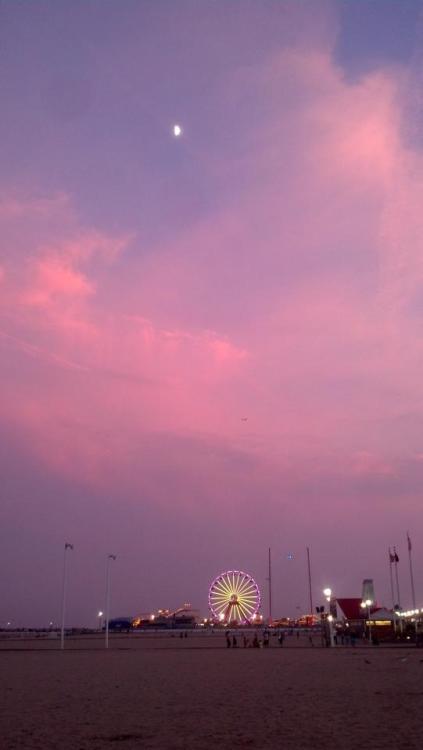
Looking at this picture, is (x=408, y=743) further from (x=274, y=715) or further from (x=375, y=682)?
(x=375, y=682)

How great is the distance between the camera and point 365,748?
13.1 meters

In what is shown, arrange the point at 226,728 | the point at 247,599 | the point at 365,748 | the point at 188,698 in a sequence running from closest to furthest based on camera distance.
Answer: the point at 365,748, the point at 226,728, the point at 188,698, the point at 247,599

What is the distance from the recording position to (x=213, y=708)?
63.2ft

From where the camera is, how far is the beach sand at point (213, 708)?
14172mm

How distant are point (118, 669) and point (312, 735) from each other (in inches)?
873

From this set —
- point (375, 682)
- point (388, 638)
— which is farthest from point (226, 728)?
point (388, 638)

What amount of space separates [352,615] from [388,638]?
35529 millimetres

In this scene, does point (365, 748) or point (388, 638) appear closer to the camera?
point (365, 748)

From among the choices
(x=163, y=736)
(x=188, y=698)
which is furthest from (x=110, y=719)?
(x=188, y=698)

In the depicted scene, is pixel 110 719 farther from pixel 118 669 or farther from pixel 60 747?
pixel 118 669

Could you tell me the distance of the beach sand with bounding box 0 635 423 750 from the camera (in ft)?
46.5

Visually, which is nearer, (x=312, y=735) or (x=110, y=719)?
(x=312, y=735)

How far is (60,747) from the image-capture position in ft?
44.1

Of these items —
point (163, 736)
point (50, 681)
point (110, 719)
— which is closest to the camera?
point (163, 736)
